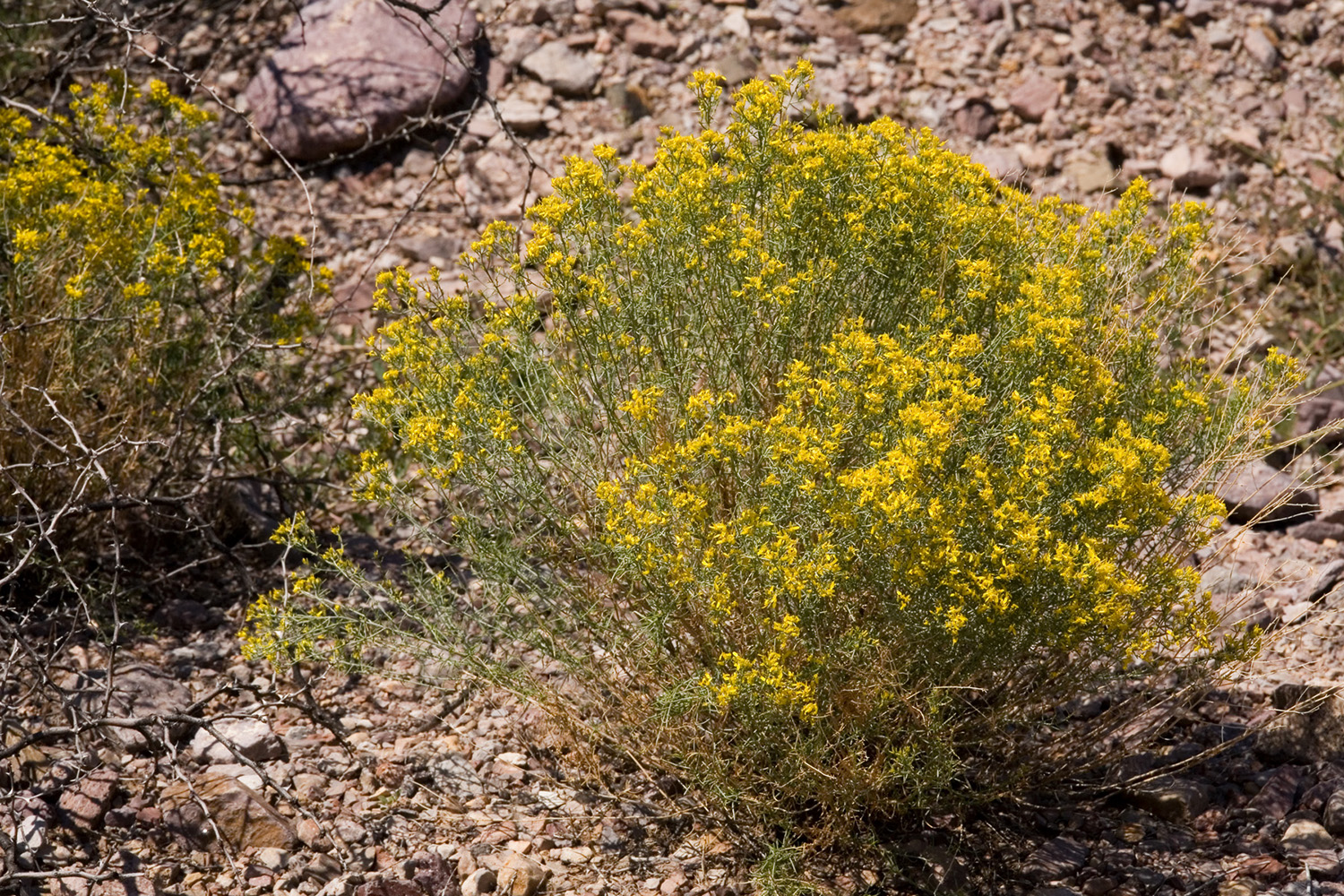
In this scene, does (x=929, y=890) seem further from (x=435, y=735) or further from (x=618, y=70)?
(x=618, y=70)

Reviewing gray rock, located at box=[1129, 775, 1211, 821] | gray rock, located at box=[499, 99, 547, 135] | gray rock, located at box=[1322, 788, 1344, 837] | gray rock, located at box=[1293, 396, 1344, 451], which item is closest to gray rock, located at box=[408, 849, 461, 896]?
gray rock, located at box=[1129, 775, 1211, 821]

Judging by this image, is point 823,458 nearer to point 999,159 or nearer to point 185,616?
point 185,616

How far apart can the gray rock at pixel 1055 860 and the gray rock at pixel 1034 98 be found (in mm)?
4230

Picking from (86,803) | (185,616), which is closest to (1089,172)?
(185,616)

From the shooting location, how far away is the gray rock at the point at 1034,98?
21.3 ft

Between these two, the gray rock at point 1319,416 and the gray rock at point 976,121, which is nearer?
the gray rock at point 1319,416

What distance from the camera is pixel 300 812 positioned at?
3.33 meters

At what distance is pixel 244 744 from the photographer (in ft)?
11.5

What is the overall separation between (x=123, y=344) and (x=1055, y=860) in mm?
3229

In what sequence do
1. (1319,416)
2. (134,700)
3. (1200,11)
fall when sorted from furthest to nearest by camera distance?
(1200,11) < (1319,416) < (134,700)

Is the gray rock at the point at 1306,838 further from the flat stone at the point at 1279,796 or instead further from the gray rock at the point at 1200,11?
the gray rock at the point at 1200,11

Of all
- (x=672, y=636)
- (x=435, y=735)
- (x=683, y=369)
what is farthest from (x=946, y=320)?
(x=435, y=735)

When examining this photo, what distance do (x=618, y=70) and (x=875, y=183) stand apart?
3445 mm

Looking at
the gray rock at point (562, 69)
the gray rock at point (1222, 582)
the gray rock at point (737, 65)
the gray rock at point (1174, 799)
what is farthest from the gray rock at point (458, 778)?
the gray rock at point (737, 65)
